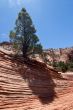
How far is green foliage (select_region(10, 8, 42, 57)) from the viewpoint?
2647 centimetres

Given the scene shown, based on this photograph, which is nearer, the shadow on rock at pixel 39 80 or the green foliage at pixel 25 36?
the shadow on rock at pixel 39 80

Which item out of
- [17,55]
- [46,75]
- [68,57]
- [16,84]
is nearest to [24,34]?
[17,55]

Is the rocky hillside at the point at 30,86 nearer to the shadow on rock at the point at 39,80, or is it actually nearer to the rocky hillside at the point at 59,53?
the shadow on rock at the point at 39,80

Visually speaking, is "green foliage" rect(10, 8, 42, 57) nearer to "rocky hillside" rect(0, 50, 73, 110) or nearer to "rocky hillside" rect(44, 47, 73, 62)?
"rocky hillside" rect(0, 50, 73, 110)

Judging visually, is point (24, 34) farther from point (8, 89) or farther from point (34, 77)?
point (8, 89)

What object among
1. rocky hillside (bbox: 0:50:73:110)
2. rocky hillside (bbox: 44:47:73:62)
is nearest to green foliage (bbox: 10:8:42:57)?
rocky hillside (bbox: 0:50:73:110)

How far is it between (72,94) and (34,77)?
346 centimetres

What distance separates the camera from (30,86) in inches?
837

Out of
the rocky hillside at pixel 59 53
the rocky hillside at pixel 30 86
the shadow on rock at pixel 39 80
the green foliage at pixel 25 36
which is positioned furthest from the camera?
the rocky hillside at pixel 59 53

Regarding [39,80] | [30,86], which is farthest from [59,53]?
[30,86]

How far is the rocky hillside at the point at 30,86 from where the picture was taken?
18625 millimetres

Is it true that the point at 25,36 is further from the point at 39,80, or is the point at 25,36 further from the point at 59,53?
the point at 59,53

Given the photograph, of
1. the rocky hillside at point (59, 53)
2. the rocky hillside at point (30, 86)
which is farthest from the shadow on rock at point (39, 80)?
the rocky hillside at point (59, 53)

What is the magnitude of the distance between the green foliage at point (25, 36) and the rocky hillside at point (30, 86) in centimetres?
151
